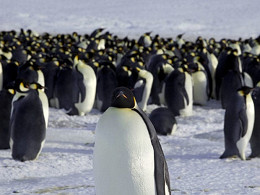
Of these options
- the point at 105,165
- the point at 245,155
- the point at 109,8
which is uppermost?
the point at 109,8

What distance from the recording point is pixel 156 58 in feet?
35.2

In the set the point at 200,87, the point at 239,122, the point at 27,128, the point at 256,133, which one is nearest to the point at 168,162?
the point at 239,122

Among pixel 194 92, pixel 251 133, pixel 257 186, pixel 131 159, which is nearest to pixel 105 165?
pixel 131 159

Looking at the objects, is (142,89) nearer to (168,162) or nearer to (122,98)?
(168,162)

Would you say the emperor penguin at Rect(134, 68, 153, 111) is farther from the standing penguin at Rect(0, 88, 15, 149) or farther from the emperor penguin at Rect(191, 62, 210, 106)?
the standing penguin at Rect(0, 88, 15, 149)

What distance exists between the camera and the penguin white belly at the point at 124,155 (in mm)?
3164

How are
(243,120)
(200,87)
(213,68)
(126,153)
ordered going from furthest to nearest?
1. (213,68)
2. (200,87)
3. (243,120)
4. (126,153)

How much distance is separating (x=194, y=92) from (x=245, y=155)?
4.23 m

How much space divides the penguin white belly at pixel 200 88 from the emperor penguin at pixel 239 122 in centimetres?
437

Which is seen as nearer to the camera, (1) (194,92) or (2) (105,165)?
(2) (105,165)

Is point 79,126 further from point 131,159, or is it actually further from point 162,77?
point 131,159

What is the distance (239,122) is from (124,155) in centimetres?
239

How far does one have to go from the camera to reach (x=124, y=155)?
318 cm

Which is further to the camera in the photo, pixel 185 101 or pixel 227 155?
pixel 185 101
